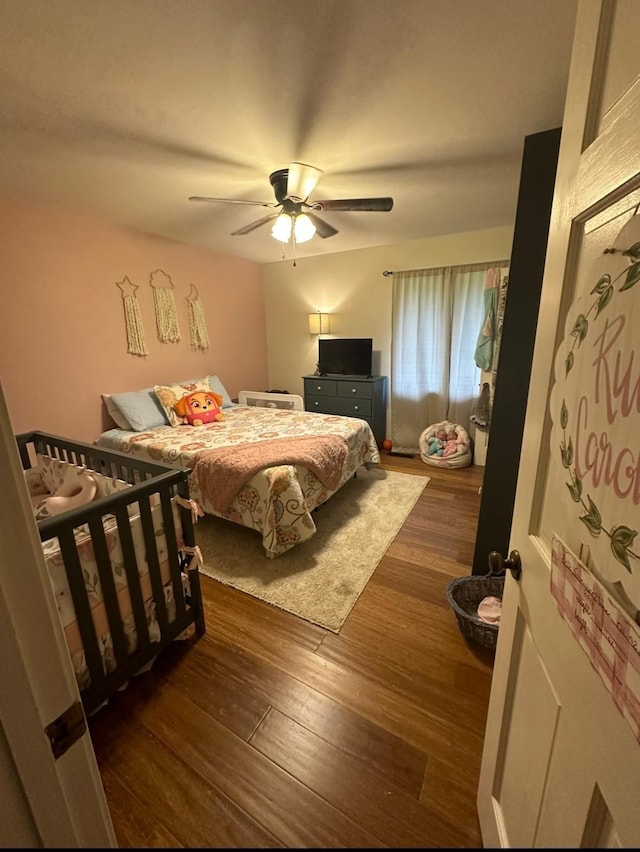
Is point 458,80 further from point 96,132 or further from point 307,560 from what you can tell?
point 307,560

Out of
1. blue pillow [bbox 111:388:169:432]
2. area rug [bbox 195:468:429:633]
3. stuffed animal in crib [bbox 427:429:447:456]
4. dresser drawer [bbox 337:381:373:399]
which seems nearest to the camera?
area rug [bbox 195:468:429:633]

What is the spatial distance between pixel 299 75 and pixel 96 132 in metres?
1.11

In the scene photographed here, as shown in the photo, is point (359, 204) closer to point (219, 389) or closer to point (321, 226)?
point (321, 226)

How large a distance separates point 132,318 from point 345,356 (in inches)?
90.8

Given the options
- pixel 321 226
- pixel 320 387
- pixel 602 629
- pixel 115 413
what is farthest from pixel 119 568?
pixel 320 387

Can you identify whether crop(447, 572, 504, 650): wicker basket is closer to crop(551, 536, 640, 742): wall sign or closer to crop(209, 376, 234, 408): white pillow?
crop(551, 536, 640, 742): wall sign

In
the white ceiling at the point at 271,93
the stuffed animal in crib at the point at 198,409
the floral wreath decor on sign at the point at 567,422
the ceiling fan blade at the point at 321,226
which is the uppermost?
the white ceiling at the point at 271,93

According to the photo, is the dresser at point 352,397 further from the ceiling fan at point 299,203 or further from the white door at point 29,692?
the white door at point 29,692

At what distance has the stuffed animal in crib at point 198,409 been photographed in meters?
3.24

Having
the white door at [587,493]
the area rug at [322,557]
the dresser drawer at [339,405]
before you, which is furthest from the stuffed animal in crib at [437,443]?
the white door at [587,493]

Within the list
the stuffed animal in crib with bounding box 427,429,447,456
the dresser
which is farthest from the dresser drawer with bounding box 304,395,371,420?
the stuffed animal in crib with bounding box 427,429,447,456

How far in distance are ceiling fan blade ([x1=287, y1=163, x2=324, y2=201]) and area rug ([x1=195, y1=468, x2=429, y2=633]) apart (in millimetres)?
2238

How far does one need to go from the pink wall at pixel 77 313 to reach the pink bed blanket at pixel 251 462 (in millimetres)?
1450

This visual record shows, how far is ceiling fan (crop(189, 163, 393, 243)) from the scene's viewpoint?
6.67 ft
